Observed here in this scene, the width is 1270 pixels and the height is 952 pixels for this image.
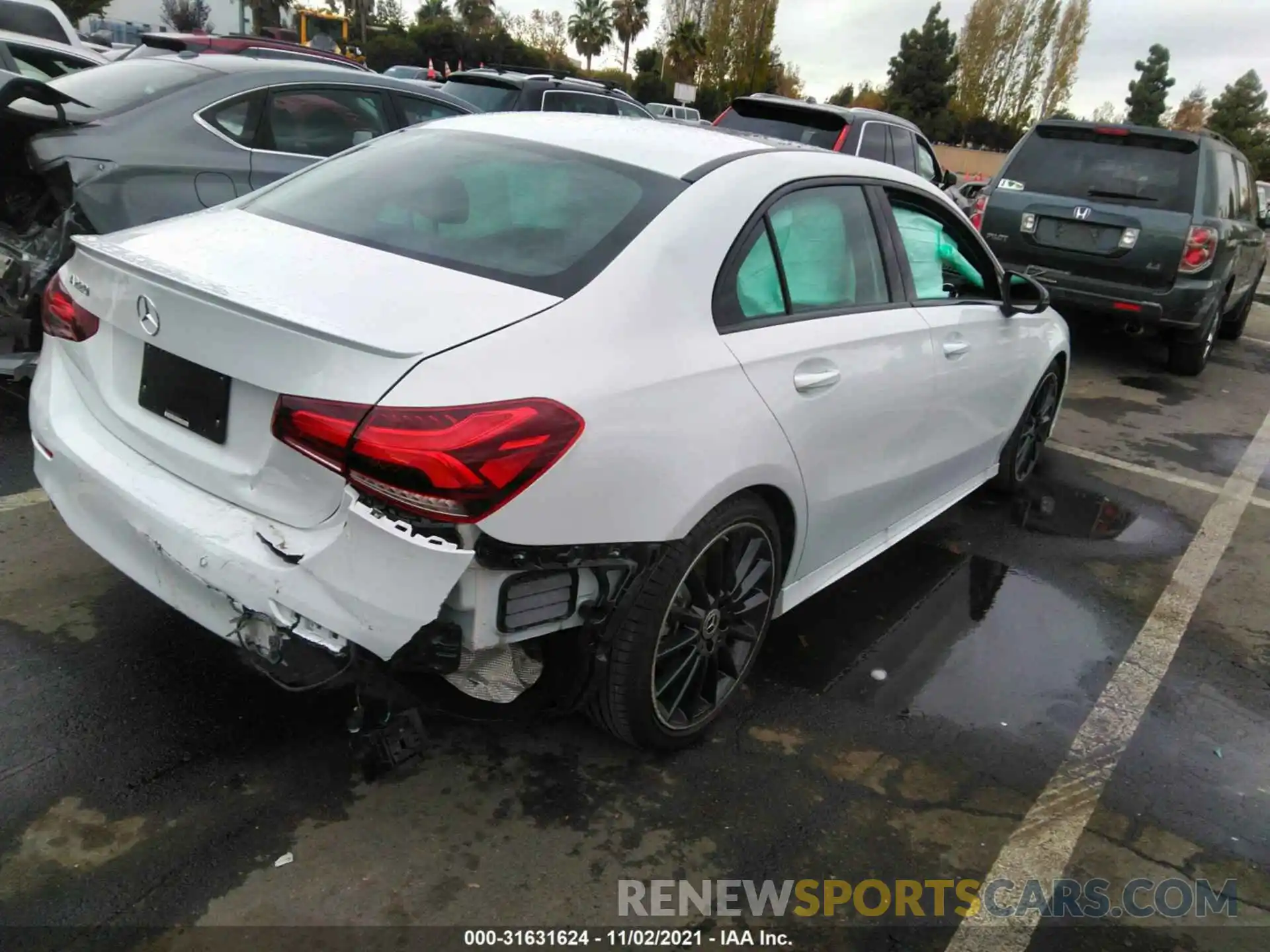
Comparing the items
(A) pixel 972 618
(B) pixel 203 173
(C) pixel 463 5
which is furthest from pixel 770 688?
(C) pixel 463 5

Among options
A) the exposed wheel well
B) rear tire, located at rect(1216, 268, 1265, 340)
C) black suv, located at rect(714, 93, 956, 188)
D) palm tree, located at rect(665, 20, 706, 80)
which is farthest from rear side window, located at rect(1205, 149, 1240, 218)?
Result: palm tree, located at rect(665, 20, 706, 80)

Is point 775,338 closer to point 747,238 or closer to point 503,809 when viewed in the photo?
point 747,238

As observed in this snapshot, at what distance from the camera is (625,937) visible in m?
2.27

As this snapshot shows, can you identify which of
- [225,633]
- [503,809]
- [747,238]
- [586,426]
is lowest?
[503,809]

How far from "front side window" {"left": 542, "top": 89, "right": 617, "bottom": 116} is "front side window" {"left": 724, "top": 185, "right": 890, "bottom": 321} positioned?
731cm

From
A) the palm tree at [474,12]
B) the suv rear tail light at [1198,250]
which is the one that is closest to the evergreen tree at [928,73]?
the palm tree at [474,12]

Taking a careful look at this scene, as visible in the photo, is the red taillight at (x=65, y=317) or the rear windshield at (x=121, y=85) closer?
the red taillight at (x=65, y=317)

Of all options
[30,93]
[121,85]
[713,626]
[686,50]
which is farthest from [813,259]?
[686,50]

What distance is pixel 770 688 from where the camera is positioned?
3326 mm

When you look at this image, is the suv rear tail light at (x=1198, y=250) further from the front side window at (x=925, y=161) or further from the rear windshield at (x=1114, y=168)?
the front side window at (x=925, y=161)

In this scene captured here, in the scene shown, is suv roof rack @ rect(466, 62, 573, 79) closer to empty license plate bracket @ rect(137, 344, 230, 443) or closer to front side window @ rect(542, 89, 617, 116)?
front side window @ rect(542, 89, 617, 116)

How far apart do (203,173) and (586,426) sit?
379 cm

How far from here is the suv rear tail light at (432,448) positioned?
203 cm

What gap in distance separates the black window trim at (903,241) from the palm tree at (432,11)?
70.2 metres
